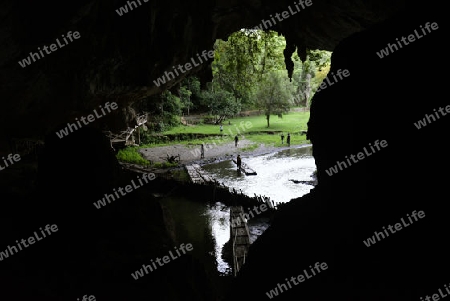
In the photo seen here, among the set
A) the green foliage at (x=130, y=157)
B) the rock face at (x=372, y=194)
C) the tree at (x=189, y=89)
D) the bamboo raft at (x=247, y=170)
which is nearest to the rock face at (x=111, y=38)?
the rock face at (x=372, y=194)

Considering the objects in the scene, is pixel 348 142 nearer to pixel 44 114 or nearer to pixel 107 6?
pixel 107 6

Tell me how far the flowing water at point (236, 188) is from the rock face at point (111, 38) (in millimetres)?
7266

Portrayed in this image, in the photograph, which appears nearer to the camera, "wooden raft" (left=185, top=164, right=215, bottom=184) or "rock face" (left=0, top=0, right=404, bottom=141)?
"rock face" (left=0, top=0, right=404, bottom=141)

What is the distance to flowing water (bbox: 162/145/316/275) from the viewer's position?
44.5 feet

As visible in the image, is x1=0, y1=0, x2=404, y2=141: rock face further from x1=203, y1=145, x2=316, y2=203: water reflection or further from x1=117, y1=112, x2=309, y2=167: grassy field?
x1=117, y1=112, x2=309, y2=167: grassy field

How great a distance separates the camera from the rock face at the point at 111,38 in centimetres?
883

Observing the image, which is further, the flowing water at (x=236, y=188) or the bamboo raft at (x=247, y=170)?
the bamboo raft at (x=247, y=170)

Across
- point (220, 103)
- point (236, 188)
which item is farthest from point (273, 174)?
point (220, 103)

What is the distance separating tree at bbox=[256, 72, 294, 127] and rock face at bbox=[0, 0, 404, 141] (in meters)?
26.9

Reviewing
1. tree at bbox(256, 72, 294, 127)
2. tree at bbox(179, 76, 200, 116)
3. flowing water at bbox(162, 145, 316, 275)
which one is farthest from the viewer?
tree at bbox(179, 76, 200, 116)

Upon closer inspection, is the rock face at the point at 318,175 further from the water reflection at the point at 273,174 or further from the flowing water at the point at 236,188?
the water reflection at the point at 273,174

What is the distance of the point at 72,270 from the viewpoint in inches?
271

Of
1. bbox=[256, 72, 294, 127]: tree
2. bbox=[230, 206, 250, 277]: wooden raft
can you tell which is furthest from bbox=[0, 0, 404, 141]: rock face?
bbox=[256, 72, 294, 127]: tree

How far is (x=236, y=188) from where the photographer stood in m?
21.0
